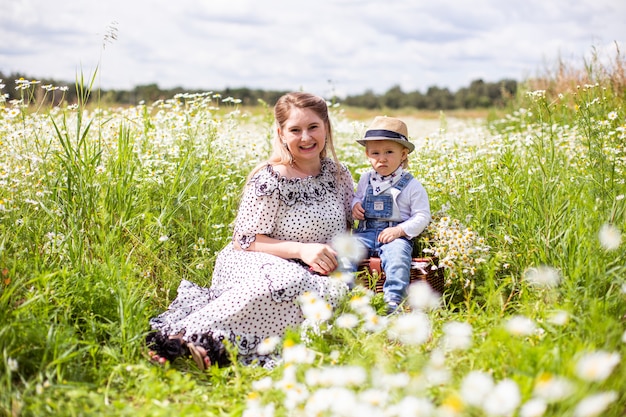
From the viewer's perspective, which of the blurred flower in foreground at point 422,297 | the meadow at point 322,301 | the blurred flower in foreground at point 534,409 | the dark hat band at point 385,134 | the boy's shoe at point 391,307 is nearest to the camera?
the blurred flower in foreground at point 534,409

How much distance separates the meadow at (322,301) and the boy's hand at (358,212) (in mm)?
406

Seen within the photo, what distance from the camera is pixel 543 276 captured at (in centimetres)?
314

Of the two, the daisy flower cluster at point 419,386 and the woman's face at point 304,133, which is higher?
the woman's face at point 304,133

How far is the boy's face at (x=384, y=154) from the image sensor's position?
3799 mm

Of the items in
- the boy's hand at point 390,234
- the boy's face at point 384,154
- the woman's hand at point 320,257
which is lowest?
the woman's hand at point 320,257

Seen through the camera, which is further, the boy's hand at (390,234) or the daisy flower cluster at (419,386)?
the boy's hand at (390,234)

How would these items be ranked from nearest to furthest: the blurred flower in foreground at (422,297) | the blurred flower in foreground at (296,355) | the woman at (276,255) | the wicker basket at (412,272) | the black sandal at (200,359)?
the blurred flower in foreground at (296,355) → the blurred flower in foreground at (422,297) → the black sandal at (200,359) → the woman at (276,255) → the wicker basket at (412,272)

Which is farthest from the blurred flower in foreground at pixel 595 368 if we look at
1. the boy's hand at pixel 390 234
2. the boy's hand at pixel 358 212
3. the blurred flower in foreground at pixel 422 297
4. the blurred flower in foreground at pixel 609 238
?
the boy's hand at pixel 358 212

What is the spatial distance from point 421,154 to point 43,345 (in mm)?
3228

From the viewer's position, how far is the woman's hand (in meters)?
3.38

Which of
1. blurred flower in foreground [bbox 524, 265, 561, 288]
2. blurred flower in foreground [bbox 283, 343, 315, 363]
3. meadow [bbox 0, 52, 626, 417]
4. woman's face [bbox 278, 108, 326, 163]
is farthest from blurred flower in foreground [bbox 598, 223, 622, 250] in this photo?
woman's face [bbox 278, 108, 326, 163]

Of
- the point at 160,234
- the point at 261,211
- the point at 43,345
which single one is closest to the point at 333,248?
the point at 261,211

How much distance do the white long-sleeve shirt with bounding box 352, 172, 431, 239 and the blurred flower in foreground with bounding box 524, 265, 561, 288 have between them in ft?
2.07

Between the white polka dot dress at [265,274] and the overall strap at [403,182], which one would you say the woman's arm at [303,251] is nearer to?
the white polka dot dress at [265,274]
